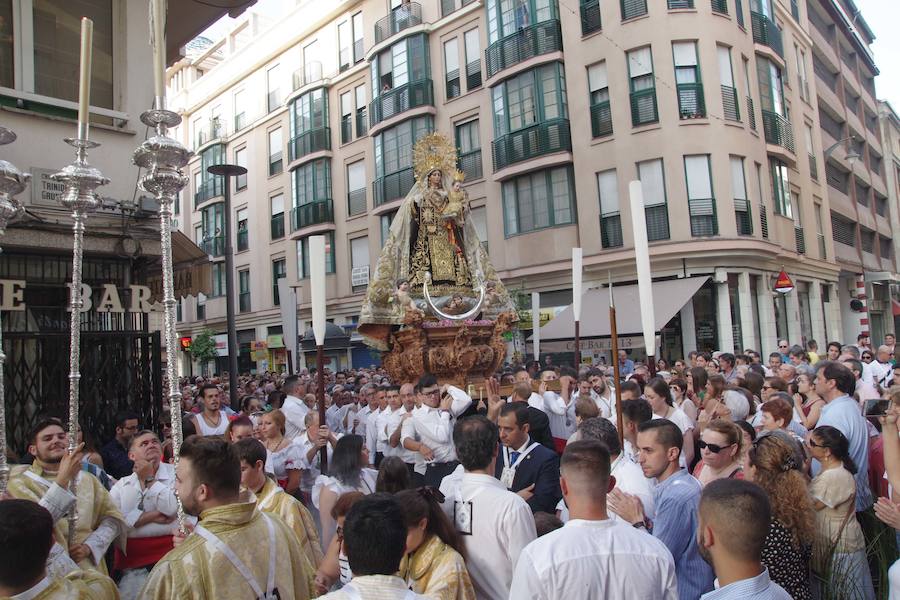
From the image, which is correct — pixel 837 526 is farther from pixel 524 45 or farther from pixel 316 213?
pixel 316 213

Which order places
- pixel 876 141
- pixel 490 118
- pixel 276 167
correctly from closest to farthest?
pixel 490 118 < pixel 276 167 < pixel 876 141

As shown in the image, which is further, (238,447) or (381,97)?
(381,97)

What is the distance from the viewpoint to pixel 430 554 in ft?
10.2

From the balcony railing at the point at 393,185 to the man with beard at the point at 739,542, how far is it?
24.0 metres

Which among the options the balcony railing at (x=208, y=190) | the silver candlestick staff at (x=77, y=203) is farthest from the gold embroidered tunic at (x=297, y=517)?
the balcony railing at (x=208, y=190)

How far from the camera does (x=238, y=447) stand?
12.6 ft

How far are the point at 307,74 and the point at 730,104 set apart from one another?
60.1ft

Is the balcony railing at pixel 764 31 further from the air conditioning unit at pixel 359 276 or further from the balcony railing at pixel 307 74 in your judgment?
the balcony railing at pixel 307 74

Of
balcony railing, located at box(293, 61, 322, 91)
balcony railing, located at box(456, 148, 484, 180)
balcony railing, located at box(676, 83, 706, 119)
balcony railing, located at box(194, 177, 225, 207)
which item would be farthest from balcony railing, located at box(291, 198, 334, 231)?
balcony railing, located at box(676, 83, 706, 119)

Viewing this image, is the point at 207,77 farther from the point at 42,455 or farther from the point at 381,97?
the point at 42,455

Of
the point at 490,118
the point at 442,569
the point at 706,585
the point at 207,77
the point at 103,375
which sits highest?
the point at 207,77

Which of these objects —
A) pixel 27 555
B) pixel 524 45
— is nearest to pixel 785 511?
pixel 27 555

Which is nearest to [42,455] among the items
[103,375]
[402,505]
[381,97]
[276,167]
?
[402,505]

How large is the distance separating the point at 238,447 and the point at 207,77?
38.2 meters
